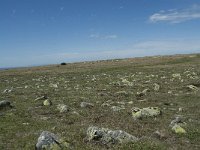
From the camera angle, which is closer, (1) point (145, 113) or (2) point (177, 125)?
(2) point (177, 125)

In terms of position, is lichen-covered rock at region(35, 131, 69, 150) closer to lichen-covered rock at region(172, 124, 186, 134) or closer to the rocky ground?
the rocky ground

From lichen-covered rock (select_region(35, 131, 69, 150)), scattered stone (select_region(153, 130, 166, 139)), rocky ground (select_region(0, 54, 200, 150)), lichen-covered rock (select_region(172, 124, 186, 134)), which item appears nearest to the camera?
lichen-covered rock (select_region(35, 131, 69, 150))

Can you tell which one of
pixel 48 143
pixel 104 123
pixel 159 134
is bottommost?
pixel 159 134

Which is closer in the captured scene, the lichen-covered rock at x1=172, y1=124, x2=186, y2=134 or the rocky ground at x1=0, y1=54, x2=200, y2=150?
the rocky ground at x1=0, y1=54, x2=200, y2=150

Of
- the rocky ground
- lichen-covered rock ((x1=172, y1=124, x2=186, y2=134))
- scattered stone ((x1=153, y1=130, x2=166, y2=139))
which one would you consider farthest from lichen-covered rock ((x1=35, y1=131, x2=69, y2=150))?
lichen-covered rock ((x1=172, y1=124, x2=186, y2=134))

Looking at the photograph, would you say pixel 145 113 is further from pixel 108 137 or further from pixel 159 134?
pixel 108 137

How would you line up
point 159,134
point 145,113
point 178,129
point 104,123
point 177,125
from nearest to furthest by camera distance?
point 159,134
point 178,129
point 177,125
point 104,123
point 145,113

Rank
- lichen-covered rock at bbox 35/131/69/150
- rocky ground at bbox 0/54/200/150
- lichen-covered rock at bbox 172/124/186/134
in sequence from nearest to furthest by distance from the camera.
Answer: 1. lichen-covered rock at bbox 35/131/69/150
2. rocky ground at bbox 0/54/200/150
3. lichen-covered rock at bbox 172/124/186/134

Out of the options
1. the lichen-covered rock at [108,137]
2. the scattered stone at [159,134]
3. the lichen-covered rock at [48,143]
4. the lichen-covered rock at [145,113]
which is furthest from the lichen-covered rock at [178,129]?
the lichen-covered rock at [48,143]

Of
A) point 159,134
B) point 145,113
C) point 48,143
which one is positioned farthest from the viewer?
point 145,113

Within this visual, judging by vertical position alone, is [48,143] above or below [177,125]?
above

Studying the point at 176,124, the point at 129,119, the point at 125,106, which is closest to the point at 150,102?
the point at 125,106

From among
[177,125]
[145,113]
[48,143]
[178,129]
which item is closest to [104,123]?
[145,113]

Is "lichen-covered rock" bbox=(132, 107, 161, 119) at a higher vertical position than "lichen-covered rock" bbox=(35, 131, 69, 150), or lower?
lower
